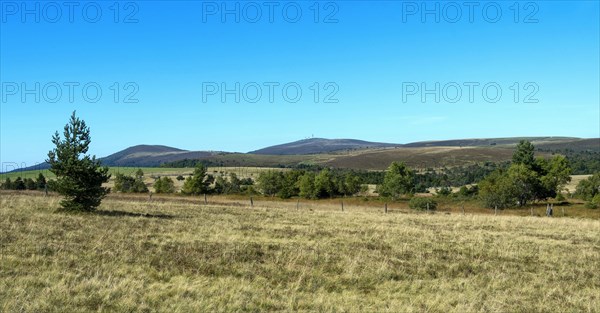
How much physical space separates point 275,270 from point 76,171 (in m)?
19.1

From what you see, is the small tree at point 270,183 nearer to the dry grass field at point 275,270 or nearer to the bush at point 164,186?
the bush at point 164,186

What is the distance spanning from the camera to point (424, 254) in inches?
771

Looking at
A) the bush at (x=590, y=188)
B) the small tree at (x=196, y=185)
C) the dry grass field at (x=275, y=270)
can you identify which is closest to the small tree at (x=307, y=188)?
the small tree at (x=196, y=185)

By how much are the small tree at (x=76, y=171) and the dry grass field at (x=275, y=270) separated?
4.11 m

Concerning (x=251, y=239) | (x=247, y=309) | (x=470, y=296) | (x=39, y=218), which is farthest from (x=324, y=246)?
(x=39, y=218)

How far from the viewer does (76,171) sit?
29.2 m

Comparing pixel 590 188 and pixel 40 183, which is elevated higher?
pixel 40 183

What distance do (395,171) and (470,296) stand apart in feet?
212

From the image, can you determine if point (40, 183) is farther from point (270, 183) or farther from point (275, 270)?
point (275, 270)

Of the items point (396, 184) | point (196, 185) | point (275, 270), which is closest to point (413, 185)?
point (396, 184)

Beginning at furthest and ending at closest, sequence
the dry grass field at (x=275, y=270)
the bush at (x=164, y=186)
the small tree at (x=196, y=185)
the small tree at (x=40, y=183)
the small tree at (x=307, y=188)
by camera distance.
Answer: the bush at (x=164, y=186)
the small tree at (x=196, y=185)
the small tree at (x=40, y=183)
the small tree at (x=307, y=188)
the dry grass field at (x=275, y=270)

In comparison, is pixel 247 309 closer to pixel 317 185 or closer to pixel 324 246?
pixel 324 246

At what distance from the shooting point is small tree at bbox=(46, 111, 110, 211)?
96.1 ft

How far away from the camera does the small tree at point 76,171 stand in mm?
29297
